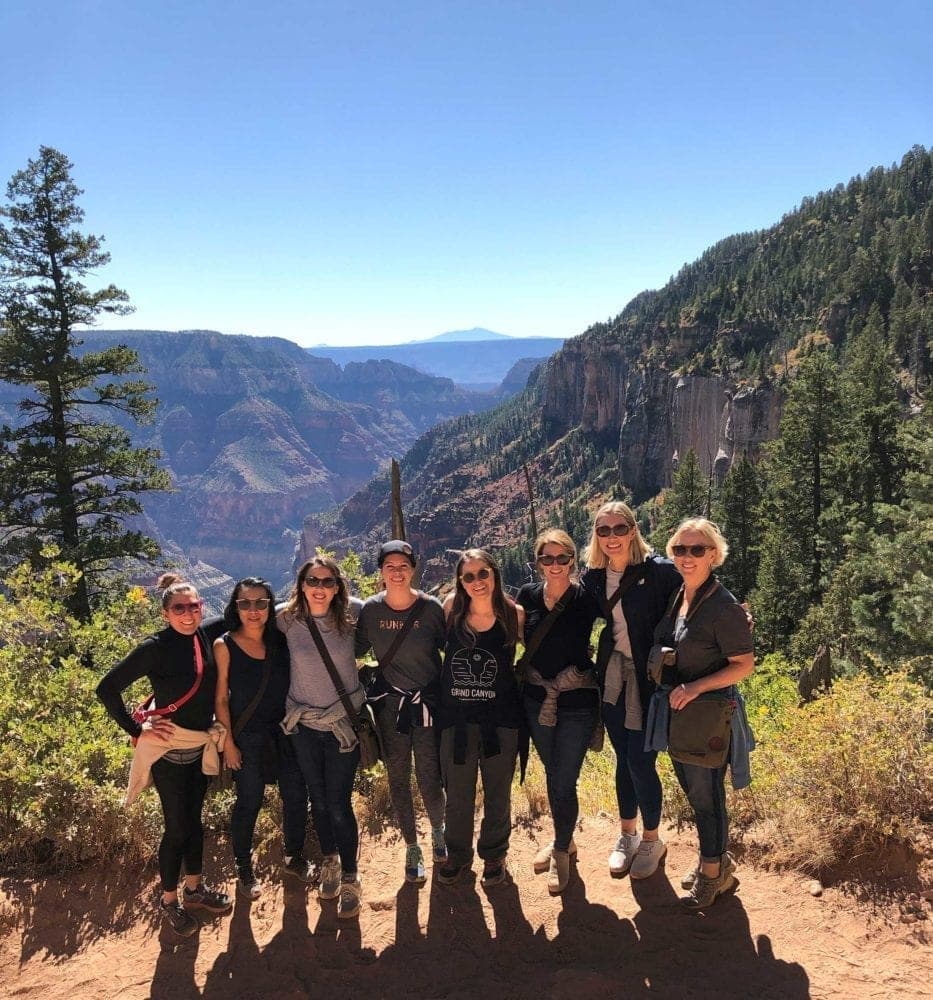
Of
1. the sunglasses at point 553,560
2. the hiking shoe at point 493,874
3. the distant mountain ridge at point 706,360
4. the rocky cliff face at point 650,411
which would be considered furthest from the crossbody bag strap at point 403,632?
the distant mountain ridge at point 706,360

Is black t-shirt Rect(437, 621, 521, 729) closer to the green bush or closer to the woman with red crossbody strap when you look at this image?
the woman with red crossbody strap

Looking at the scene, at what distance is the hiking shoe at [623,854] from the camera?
15.0 ft

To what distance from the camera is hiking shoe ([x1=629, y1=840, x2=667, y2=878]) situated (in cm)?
450

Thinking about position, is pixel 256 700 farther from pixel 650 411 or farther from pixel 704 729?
pixel 650 411

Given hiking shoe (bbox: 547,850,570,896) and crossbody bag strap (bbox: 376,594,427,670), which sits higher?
crossbody bag strap (bbox: 376,594,427,670)

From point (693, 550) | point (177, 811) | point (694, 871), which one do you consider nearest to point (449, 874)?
point (694, 871)

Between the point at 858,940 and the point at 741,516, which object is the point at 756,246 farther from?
the point at 858,940

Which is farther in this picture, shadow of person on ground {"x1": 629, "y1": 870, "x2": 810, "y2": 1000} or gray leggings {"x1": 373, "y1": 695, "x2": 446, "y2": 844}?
gray leggings {"x1": 373, "y1": 695, "x2": 446, "y2": 844}

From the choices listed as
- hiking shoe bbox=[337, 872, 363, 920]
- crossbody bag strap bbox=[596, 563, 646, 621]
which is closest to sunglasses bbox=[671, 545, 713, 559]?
crossbody bag strap bbox=[596, 563, 646, 621]

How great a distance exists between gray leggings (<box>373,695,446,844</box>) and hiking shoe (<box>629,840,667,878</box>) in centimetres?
142

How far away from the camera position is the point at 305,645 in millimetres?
4367

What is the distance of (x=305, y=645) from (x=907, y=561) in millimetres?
16793

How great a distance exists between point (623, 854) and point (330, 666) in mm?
2479

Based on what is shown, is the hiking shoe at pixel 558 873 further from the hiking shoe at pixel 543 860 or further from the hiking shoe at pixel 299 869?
the hiking shoe at pixel 299 869
